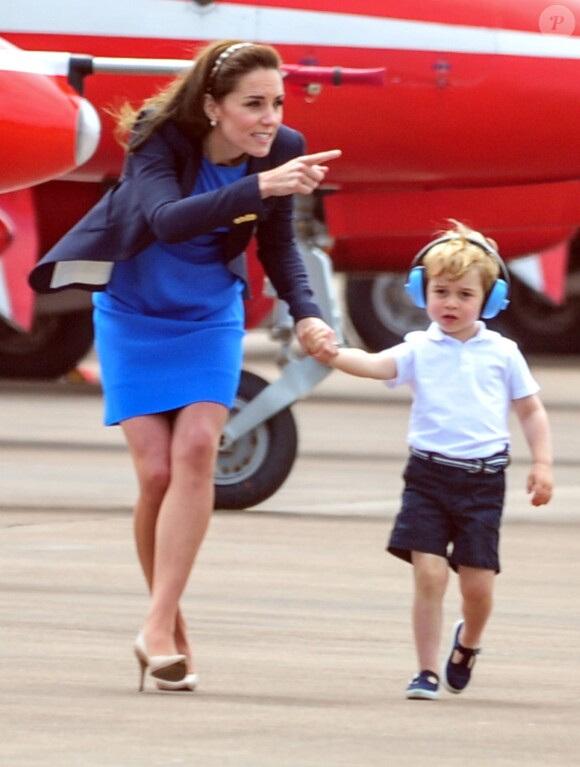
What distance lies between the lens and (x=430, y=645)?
5480 millimetres

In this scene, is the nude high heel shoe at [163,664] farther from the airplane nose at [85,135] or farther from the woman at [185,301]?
the airplane nose at [85,135]

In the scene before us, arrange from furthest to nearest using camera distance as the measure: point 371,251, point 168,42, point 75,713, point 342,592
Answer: point 371,251
point 168,42
point 342,592
point 75,713

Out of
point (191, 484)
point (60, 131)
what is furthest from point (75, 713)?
point (60, 131)

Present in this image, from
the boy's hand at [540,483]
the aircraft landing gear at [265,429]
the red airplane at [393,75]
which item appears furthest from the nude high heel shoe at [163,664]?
the red airplane at [393,75]

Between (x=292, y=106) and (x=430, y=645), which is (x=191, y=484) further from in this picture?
(x=292, y=106)

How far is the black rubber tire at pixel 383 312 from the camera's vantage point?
56.6 ft

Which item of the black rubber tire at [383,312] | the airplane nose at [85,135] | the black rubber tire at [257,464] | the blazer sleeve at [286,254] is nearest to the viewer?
the blazer sleeve at [286,254]

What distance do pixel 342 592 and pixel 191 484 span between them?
1730mm

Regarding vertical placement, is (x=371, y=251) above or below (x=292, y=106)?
below

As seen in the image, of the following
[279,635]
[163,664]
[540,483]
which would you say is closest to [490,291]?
[540,483]

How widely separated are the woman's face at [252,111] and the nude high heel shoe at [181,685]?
4.09ft

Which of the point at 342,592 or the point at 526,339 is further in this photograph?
the point at 526,339

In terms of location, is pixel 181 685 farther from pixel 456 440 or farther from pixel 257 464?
pixel 257 464

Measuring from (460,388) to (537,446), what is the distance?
8.9 inches
